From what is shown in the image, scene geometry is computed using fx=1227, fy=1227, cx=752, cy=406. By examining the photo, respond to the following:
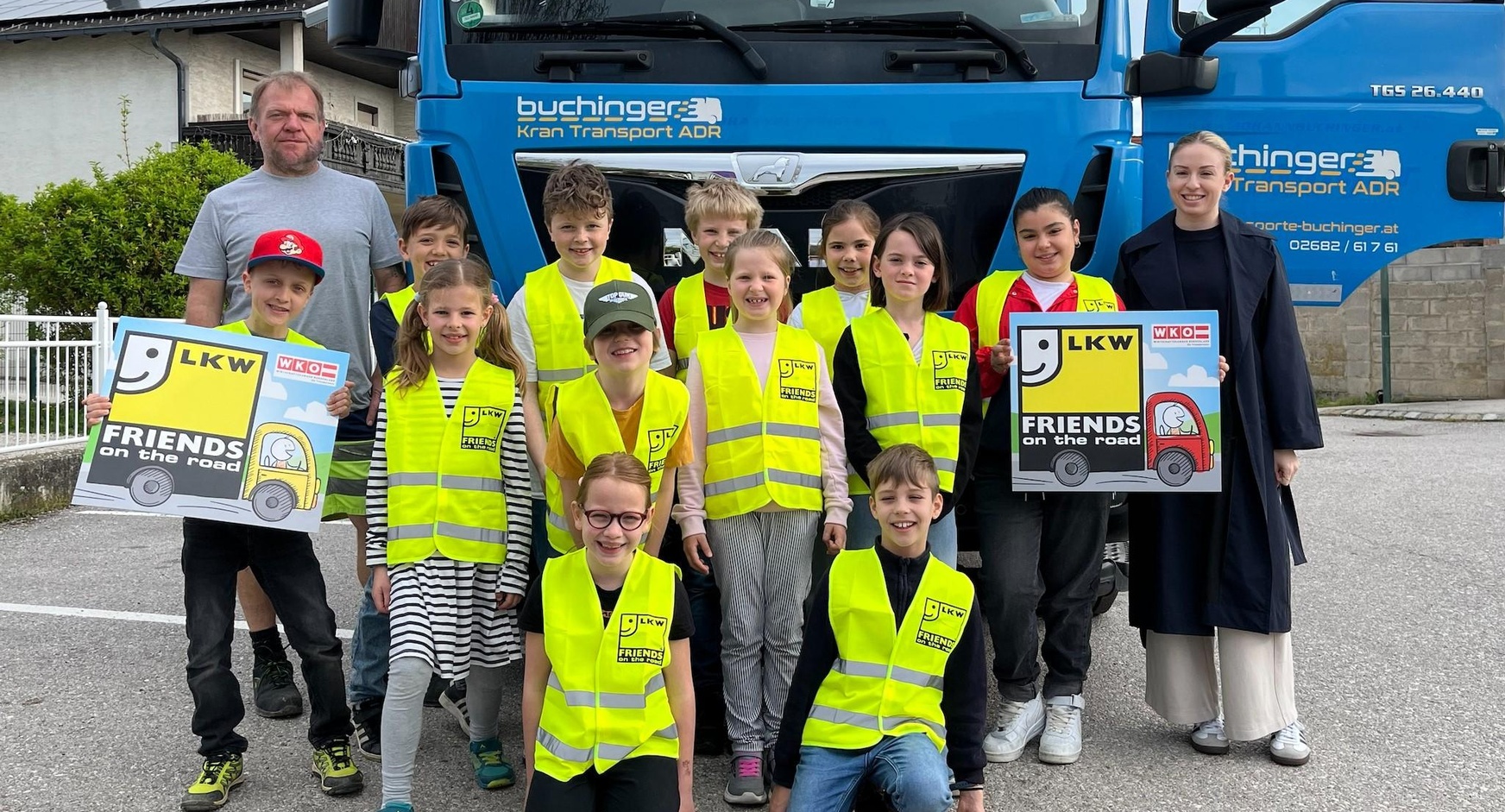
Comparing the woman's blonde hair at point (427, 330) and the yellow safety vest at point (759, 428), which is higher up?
the woman's blonde hair at point (427, 330)

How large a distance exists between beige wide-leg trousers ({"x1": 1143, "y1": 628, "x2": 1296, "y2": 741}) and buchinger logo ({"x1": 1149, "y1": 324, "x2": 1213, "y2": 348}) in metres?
0.92

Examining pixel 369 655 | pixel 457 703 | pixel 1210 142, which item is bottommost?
pixel 457 703

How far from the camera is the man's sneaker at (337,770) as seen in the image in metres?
3.48

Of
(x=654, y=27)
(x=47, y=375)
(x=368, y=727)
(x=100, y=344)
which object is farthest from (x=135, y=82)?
(x=368, y=727)

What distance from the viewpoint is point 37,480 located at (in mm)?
8406

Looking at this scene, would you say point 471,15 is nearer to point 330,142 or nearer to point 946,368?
point 946,368

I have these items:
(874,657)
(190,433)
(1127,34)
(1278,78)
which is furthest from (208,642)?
(1278,78)

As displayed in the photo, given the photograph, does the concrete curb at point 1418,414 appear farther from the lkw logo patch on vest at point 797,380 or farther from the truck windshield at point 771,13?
the lkw logo patch on vest at point 797,380

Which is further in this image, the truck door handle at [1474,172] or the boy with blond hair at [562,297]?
the truck door handle at [1474,172]

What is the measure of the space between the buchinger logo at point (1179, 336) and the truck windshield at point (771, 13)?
39.6 inches

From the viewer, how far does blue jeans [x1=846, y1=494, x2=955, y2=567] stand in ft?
11.9

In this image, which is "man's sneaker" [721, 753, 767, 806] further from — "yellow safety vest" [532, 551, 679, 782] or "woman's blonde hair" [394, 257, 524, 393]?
"woman's blonde hair" [394, 257, 524, 393]

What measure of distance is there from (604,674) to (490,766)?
0.82 m

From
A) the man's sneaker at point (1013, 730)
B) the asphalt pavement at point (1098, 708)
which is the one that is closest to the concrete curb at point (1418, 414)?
the asphalt pavement at point (1098, 708)
